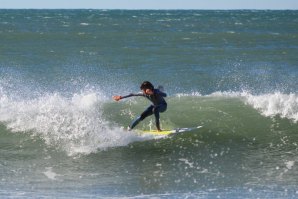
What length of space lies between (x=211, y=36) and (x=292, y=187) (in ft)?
115

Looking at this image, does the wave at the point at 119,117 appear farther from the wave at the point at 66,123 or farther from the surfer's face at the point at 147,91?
the surfer's face at the point at 147,91

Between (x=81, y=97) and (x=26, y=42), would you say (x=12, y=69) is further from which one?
(x=26, y=42)

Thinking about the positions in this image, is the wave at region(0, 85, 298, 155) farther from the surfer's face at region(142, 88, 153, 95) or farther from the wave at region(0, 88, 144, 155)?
the surfer's face at region(142, 88, 153, 95)

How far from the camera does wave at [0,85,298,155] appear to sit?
13.9 metres

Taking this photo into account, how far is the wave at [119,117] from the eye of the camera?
45.5 feet

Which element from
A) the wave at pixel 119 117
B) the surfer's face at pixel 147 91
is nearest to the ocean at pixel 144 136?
the wave at pixel 119 117

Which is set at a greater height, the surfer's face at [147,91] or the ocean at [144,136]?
the surfer's face at [147,91]

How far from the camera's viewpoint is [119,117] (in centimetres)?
1627

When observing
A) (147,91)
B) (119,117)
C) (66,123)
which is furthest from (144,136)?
(119,117)

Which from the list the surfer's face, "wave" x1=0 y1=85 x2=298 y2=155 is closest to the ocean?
"wave" x1=0 y1=85 x2=298 y2=155

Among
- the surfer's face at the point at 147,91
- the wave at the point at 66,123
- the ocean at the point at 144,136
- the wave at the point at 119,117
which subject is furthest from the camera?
the wave at the point at 119,117

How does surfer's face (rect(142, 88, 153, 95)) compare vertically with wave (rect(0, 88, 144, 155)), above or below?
above

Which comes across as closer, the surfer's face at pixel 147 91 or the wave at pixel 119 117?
the surfer's face at pixel 147 91

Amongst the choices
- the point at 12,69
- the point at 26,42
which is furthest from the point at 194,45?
the point at 12,69
